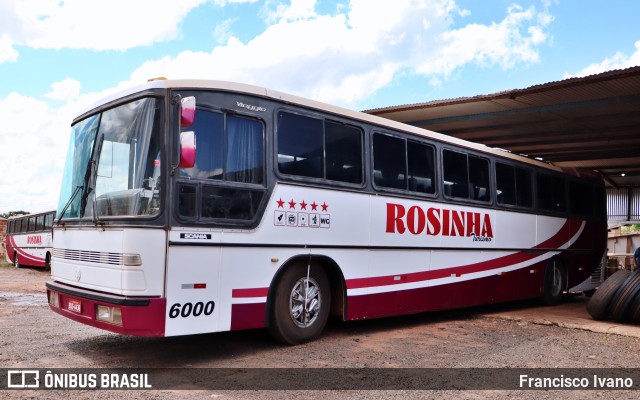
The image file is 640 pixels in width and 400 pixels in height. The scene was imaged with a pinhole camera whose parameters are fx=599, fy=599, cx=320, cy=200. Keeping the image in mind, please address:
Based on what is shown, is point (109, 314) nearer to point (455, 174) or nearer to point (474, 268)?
point (455, 174)

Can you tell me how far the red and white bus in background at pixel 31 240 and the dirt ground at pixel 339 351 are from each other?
16628 millimetres

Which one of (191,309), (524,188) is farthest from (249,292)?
(524,188)

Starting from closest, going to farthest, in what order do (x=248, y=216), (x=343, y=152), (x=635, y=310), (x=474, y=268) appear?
(x=248, y=216) < (x=343, y=152) < (x=635, y=310) < (x=474, y=268)

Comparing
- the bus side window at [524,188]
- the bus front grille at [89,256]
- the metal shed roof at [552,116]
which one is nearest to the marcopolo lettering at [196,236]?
the bus front grille at [89,256]

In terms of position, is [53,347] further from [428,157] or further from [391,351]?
[428,157]

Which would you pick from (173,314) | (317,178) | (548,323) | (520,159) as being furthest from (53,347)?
(520,159)

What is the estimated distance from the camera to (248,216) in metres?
6.58

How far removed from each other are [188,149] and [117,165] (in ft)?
3.28

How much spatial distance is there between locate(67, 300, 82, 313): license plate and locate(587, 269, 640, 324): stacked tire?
7976 mm

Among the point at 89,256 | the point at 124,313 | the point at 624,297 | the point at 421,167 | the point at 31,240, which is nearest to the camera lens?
the point at 124,313

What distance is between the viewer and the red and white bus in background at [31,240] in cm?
2469

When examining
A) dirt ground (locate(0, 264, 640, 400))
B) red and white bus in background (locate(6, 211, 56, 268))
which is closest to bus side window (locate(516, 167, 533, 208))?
dirt ground (locate(0, 264, 640, 400))

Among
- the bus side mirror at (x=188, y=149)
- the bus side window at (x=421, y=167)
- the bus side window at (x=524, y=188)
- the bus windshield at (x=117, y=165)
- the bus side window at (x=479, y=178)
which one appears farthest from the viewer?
the bus side window at (x=524, y=188)

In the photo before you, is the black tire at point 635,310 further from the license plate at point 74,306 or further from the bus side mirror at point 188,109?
the license plate at point 74,306
